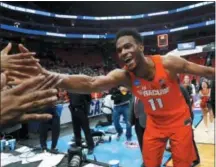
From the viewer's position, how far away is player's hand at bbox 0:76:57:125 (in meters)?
1.12

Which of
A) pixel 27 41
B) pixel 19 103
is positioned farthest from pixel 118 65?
pixel 19 103

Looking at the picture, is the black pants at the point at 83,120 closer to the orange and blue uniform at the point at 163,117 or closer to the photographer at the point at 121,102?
the photographer at the point at 121,102

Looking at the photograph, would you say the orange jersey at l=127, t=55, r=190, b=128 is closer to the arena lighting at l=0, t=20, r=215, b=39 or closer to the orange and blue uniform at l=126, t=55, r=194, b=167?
the orange and blue uniform at l=126, t=55, r=194, b=167

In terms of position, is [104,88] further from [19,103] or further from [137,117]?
[19,103]

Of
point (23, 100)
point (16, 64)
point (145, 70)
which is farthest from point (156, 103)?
point (23, 100)

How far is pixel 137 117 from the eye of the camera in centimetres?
409

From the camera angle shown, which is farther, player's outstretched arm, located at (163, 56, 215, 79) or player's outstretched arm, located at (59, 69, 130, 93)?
player's outstretched arm, located at (163, 56, 215, 79)

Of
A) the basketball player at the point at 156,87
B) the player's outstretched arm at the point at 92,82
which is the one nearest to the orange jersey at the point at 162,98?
the basketball player at the point at 156,87

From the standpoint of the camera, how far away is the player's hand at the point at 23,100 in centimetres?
112

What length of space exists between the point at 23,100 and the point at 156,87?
1792mm

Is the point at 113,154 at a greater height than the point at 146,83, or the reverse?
the point at 146,83

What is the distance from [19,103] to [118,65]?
1093 inches

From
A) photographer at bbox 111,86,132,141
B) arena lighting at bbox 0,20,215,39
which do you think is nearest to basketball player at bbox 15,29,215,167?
photographer at bbox 111,86,132,141

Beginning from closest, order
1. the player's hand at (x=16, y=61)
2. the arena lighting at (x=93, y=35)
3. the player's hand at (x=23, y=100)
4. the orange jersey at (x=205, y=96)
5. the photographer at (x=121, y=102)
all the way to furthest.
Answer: the player's hand at (x=23, y=100) < the player's hand at (x=16, y=61) < the photographer at (x=121, y=102) < the orange jersey at (x=205, y=96) < the arena lighting at (x=93, y=35)
